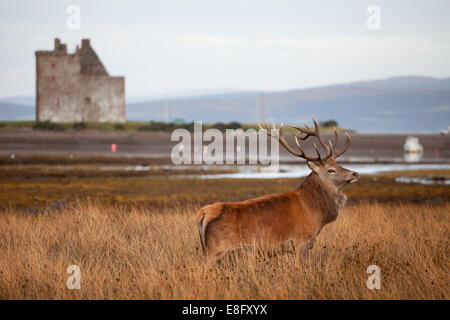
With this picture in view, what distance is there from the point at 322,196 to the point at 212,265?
1.78m

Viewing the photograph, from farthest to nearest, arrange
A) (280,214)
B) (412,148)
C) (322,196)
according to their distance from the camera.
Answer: (412,148)
(322,196)
(280,214)

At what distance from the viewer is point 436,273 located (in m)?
6.99

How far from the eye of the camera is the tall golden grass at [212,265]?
6613 millimetres

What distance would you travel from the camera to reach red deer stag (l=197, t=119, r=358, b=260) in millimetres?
6996

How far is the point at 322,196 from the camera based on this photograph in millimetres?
7867

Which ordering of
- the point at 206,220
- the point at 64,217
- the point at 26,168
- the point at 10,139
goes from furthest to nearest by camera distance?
1. the point at 10,139
2. the point at 26,168
3. the point at 64,217
4. the point at 206,220

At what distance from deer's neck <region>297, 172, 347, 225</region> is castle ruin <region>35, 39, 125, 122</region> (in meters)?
56.4

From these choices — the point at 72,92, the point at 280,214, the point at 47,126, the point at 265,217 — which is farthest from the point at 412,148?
the point at 265,217

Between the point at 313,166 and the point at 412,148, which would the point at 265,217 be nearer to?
the point at 313,166

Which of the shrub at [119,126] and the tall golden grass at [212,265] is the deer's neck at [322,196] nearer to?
the tall golden grass at [212,265]

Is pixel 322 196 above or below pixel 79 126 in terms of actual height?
below
